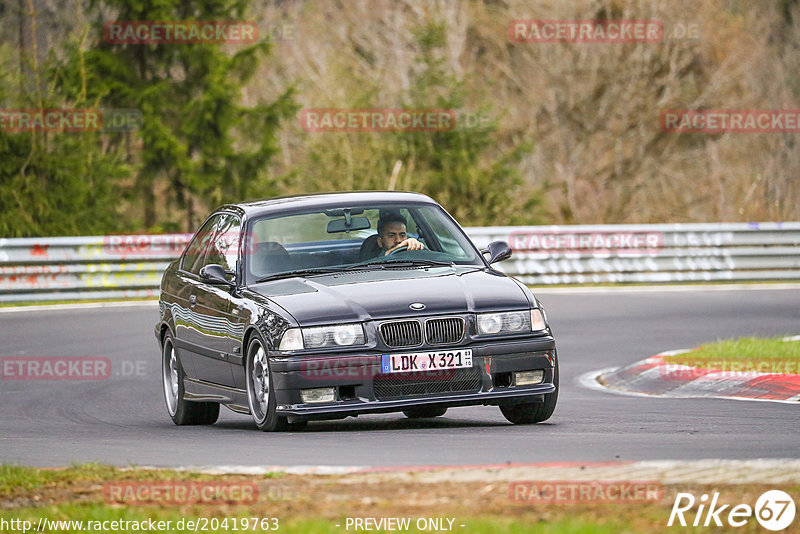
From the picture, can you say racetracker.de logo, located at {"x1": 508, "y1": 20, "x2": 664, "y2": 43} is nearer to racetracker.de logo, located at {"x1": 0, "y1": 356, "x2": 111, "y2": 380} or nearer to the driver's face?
racetracker.de logo, located at {"x1": 0, "y1": 356, "x2": 111, "y2": 380}

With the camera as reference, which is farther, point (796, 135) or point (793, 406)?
point (796, 135)

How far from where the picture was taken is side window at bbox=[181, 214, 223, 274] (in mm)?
11359

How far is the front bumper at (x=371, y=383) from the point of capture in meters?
9.02

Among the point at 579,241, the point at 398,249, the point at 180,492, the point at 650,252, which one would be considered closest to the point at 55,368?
the point at 398,249

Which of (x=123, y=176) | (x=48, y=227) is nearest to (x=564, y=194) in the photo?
(x=123, y=176)

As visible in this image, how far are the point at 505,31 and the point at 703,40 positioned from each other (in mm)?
5585

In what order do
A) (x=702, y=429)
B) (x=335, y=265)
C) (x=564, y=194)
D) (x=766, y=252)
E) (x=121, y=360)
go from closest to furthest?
(x=702, y=429)
(x=335, y=265)
(x=121, y=360)
(x=766, y=252)
(x=564, y=194)

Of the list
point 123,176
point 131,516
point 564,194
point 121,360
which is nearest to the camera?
point 131,516

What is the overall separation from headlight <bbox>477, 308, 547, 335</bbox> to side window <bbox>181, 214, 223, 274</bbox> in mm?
2897

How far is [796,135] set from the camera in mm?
41969

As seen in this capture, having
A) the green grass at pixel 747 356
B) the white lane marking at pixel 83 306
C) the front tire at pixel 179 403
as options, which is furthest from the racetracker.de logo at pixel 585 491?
the white lane marking at pixel 83 306

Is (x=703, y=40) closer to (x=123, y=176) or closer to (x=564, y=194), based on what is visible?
(x=564, y=194)

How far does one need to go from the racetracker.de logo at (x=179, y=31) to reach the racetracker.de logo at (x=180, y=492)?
1070 inches

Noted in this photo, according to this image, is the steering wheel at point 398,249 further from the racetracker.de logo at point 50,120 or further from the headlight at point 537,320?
the racetracker.de logo at point 50,120
